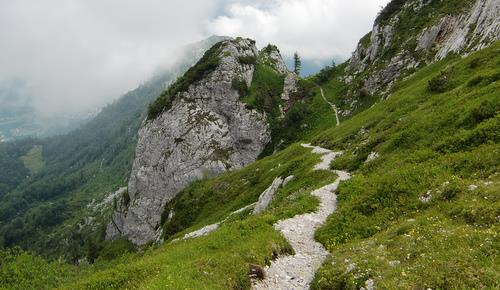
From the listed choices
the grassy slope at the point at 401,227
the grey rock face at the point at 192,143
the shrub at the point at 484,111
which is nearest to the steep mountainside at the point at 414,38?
the grassy slope at the point at 401,227

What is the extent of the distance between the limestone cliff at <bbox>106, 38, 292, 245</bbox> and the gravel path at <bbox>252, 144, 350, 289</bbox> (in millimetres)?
86138

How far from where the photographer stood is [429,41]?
86125 mm

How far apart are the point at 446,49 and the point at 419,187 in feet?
210

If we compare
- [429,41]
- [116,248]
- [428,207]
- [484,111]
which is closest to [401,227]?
[428,207]

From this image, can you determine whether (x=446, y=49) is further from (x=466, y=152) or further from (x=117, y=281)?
(x=117, y=281)

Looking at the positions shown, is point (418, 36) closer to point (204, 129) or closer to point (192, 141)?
point (204, 129)

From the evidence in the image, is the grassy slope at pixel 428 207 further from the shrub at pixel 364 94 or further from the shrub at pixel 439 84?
the shrub at pixel 364 94

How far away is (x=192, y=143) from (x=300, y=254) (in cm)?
9894

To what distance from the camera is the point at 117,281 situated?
1778 cm

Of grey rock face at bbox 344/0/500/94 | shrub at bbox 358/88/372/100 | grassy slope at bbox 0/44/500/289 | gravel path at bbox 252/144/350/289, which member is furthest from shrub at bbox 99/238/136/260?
gravel path at bbox 252/144/350/289

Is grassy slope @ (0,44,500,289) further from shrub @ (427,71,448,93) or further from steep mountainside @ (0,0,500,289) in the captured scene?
shrub @ (427,71,448,93)

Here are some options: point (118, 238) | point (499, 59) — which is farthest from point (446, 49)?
point (118, 238)

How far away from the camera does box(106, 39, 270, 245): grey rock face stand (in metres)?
115

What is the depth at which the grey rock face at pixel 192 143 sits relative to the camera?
11506cm
